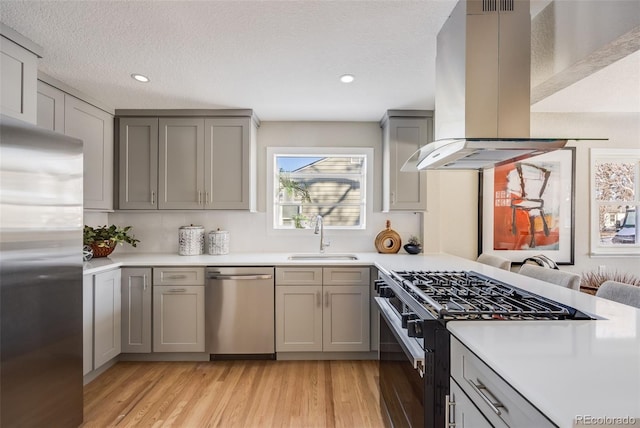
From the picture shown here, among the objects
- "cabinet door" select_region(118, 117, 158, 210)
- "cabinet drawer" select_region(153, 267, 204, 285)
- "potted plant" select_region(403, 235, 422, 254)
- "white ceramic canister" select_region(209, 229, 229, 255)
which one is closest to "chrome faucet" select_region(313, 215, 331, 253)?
"potted plant" select_region(403, 235, 422, 254)

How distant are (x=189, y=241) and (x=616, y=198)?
4.36 metres

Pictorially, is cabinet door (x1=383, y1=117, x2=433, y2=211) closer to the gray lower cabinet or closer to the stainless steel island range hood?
the gray lower cabinet

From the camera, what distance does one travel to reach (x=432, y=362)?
1.21 metres

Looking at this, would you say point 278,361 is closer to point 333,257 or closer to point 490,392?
point 333,257

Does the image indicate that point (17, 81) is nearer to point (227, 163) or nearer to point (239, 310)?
point (227, 163)

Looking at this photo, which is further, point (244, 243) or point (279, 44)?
point (244, 243)

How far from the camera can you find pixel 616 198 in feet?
10.9

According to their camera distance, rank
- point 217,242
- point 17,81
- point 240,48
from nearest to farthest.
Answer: point 17,81 < point 240,48 < point 217,242

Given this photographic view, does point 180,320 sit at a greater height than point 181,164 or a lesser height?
lesser

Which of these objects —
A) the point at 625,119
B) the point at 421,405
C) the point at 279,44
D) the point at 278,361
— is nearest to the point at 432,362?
the point at 421,405

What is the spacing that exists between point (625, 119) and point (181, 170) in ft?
14.9

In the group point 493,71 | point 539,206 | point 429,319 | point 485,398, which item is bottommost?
point 485,398

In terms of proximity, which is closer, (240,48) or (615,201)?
(240,48)

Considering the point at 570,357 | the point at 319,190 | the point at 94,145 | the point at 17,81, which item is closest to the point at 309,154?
the point at 319,190
